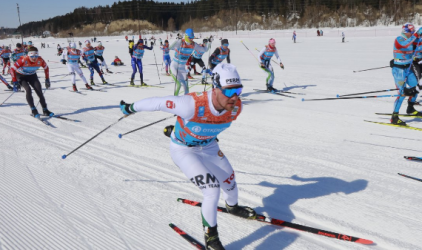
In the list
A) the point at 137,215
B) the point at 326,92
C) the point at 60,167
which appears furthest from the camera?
the point at 326,92

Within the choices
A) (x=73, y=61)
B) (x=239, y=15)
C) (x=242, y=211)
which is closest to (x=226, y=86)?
(x=242, y=211)

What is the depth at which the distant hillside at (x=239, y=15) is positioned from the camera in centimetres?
5900

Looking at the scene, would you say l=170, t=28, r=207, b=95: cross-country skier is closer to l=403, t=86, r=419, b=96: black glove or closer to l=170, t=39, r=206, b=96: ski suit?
l=170, t=39, r=206, b=96: ski suit

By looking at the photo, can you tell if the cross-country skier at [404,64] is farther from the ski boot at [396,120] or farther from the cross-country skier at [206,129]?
the cross-country skier at [206,129]

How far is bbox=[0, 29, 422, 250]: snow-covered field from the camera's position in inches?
139

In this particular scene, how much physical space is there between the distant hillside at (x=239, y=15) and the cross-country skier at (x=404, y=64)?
47.1m

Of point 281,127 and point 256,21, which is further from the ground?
point 256,21

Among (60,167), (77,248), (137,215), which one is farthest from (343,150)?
(60,167)

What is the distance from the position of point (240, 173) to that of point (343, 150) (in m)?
2.13

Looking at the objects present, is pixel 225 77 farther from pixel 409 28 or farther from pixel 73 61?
pixel 73 61

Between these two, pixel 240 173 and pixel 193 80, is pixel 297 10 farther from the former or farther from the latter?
pixel 240 173

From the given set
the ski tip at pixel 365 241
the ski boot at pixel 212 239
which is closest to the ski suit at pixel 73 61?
the ski boot at pixel 212 239

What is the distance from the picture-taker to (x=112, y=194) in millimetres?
4504

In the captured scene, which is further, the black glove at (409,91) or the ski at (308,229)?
the black glove at (409,91)
